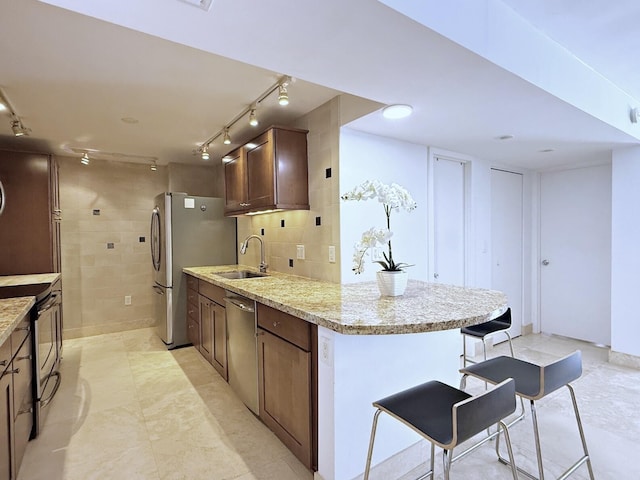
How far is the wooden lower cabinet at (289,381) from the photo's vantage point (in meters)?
1.71

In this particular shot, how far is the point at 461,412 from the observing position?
111 cm

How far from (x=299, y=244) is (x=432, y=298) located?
55.2 inches

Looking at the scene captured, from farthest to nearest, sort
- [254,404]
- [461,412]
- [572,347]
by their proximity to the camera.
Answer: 1. [572,347]
2. [254,404]
3. [461,412]

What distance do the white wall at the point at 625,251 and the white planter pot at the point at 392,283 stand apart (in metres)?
2.63

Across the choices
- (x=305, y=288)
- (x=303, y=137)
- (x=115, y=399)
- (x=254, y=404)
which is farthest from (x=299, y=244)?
(x=115, y=399)

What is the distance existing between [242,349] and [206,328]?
1023 mm

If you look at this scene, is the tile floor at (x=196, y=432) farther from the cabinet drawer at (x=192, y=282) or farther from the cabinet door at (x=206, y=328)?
the cabinet drawer at (x=192, y=282)

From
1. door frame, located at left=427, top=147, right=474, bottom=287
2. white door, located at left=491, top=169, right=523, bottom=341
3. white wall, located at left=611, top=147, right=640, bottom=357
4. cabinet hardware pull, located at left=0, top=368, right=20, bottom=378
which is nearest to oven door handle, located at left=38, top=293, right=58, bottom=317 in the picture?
cabinet hardware pull, located at left=0, top=368, right=20, bottom=378

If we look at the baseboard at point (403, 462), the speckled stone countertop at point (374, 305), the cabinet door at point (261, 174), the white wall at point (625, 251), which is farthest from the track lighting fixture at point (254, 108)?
the white wall at point (625, 251)

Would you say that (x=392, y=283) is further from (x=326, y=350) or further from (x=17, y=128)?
(x=17, y=128)

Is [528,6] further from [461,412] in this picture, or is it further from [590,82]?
[461,412]

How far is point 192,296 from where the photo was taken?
371 cm

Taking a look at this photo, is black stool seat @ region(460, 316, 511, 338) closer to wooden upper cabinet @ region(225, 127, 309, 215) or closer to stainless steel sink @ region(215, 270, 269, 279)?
wooden upper cabinet @ region(225, 127, 309, 215)

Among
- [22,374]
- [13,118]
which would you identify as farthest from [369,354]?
[13,118]
